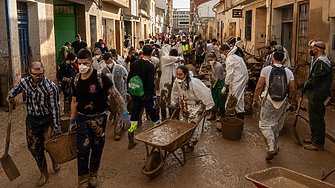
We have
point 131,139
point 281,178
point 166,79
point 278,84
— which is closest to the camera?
point 281,178

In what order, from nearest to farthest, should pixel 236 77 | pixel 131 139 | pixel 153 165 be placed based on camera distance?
pixel 153 165, pixel 131 139, pixel 236 77

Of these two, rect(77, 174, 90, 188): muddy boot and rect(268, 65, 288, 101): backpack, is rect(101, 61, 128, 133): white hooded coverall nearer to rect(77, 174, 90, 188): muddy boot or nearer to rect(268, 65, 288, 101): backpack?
rect(77, 174, 90, 188): muddy boot

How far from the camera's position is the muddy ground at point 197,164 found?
4.36 m

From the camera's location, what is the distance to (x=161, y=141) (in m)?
4.37

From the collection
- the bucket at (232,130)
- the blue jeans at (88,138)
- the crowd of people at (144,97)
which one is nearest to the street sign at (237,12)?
the crowd of people at (144,97)

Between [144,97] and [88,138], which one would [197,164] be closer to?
[144,97]

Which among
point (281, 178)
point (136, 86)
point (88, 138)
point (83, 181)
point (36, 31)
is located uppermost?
point (36, 31)

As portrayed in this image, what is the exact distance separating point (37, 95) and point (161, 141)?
1.86 meters

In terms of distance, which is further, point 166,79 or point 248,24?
point 248,24

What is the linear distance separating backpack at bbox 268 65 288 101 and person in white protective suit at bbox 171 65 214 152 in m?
1.02

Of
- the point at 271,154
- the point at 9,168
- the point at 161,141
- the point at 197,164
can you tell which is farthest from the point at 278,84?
the point at 9,168

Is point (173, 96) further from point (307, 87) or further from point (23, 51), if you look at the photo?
point (23, 51)

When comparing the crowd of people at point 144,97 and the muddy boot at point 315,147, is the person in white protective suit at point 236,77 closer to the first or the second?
the crowd of people at point 144,97

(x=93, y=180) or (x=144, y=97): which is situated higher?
(x=144, y=97)
